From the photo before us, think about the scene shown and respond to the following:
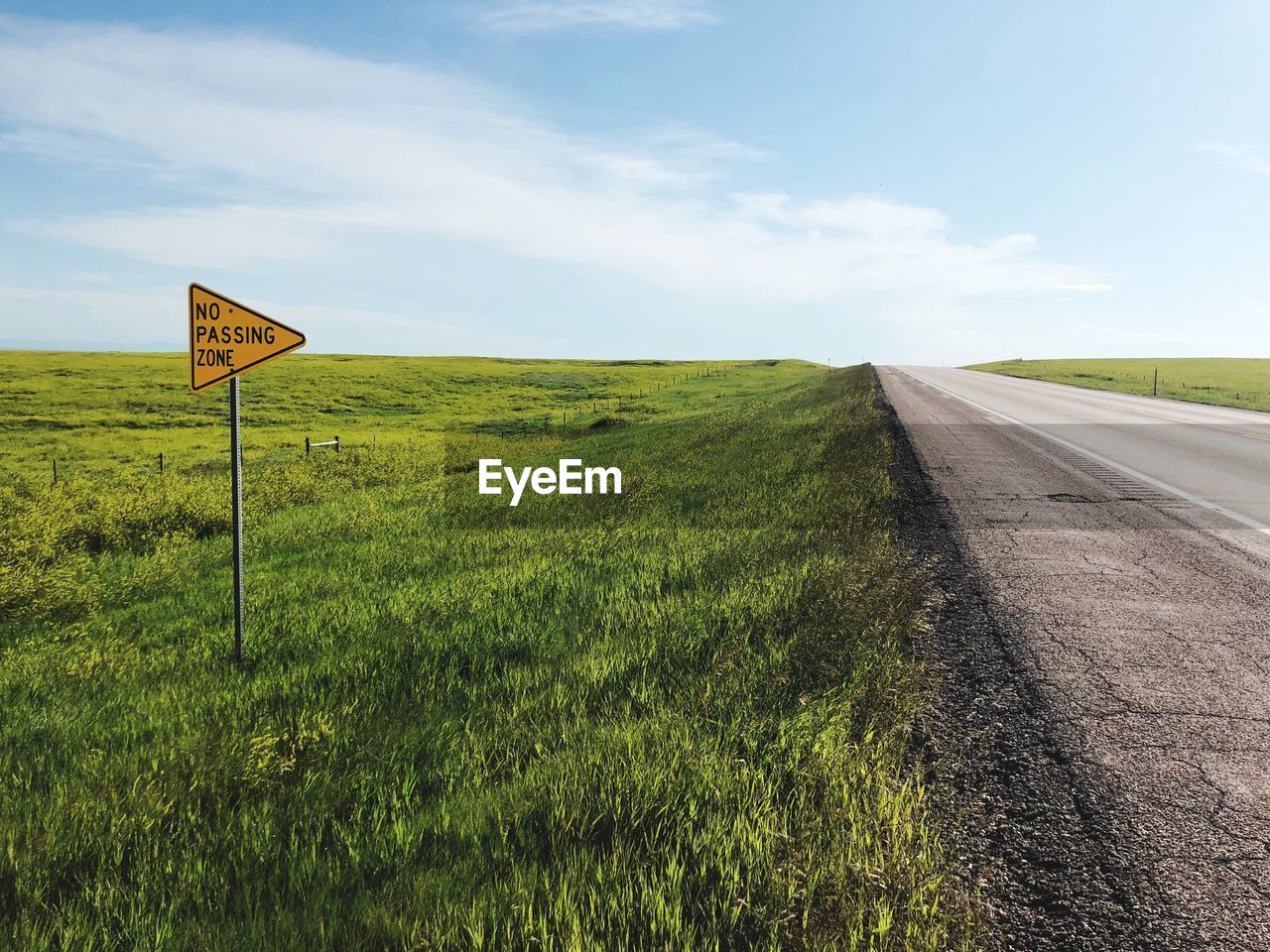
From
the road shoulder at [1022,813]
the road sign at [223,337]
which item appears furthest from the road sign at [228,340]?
the road shoulder at [1022,813]

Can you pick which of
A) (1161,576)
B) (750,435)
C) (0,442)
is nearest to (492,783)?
(1161,576)

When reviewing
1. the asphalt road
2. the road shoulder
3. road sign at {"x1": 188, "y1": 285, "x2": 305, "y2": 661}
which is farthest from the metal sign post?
the asphalt road

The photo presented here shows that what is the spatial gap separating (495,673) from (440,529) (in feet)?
20.8

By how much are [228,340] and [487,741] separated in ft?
11.6

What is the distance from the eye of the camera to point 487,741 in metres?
3.74

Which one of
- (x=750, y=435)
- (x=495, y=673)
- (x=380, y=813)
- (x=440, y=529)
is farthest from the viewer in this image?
(x=750, y=435)

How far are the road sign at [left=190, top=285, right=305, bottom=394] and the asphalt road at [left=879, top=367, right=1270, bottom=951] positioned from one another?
552 centimetres

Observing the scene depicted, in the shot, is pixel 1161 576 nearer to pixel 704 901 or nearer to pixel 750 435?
pixel 704 901

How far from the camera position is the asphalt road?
8.16 ft

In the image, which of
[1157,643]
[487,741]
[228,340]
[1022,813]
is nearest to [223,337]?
[228,340]

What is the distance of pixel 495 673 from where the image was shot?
15.7 ft

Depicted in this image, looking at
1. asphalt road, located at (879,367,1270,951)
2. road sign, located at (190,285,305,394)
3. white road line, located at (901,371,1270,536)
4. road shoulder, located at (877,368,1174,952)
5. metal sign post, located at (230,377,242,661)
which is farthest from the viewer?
white road line, located at (901,371,1270,536)

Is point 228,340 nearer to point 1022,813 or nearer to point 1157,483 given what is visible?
point 1022,813

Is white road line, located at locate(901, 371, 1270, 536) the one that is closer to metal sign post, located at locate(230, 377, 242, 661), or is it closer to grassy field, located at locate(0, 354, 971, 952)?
grassy field, located at locate(0, 354, 971, 952)
